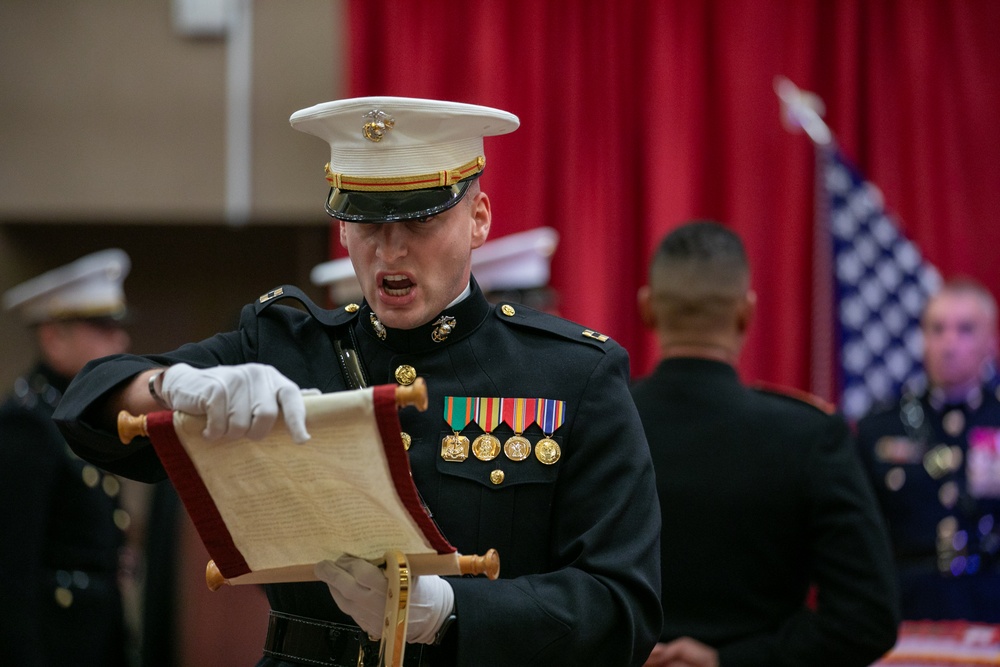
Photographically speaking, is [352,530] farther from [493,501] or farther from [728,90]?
[728,90]

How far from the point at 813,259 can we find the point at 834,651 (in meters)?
2.75

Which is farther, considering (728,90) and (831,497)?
(728,90)

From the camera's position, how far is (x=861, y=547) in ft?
7.80

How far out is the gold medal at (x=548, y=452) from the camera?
5.62ft

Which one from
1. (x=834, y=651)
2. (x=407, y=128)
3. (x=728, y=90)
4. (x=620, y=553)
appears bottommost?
(x=834, y=651)

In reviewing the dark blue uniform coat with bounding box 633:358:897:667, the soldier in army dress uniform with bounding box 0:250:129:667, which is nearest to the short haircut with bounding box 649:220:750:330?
the dark blue uniform coat with bounding box 633:358:897:667

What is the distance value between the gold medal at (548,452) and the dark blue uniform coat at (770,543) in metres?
0.76

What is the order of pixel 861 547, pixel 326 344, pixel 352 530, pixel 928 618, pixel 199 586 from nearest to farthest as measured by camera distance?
pixel 352 530 → pixel 326 344 → pixel 861 547 → pixel 928 618 → pixel 199 586

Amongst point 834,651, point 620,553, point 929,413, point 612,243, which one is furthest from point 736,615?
point 612,243

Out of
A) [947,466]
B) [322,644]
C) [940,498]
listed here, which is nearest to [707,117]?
[947,466]

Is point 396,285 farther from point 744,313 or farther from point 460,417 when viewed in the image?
point 744,313

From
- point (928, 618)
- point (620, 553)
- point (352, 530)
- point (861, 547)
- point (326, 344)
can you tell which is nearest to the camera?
point (352, 530)

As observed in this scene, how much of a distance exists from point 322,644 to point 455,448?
0.32 meters

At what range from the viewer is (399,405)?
4.49ft
